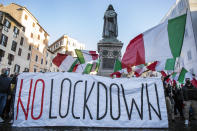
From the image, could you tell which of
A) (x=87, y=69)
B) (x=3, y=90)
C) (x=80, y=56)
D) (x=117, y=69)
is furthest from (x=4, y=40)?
(x=117, y=69)

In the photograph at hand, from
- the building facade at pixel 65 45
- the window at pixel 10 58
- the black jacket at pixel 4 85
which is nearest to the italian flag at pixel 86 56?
the black jacket at pixel 4 85

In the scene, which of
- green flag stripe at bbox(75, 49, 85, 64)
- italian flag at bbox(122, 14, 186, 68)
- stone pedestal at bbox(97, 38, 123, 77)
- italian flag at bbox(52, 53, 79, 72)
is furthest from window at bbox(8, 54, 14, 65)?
italian flag at bbox(122, 14, 186, 68)

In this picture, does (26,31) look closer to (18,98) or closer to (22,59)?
(22,59)

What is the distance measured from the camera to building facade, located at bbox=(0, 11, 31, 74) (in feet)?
86.2

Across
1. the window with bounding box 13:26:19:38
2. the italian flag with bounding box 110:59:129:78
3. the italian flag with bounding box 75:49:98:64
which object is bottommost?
the italian flag with bounding box 110:59:129:78

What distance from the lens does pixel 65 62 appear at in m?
9.77

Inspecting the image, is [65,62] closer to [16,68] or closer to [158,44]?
[158,44]

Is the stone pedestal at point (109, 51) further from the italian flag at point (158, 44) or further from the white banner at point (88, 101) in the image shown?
the white banner at point (88, 101)

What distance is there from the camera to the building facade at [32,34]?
3303 centimetres

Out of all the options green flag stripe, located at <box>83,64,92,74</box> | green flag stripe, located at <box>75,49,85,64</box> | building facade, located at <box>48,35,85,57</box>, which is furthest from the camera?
building facade, located at <box>48,35,85,57</box>

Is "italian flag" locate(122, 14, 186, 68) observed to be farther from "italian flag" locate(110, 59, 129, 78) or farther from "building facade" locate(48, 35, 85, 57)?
"building facade" locate(48, 35, 85, 57)

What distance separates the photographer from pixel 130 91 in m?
5.36

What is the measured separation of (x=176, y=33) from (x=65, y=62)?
6.98 metres

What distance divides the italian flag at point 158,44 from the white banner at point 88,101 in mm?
898
